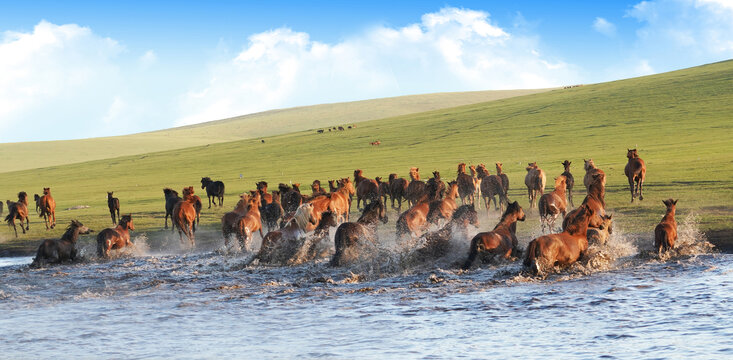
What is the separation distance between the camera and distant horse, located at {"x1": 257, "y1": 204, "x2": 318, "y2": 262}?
53.0 feet

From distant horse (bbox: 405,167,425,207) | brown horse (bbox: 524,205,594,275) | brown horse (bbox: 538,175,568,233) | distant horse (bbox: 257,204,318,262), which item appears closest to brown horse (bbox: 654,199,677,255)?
brown horse (bbox: 524,205,594,275)

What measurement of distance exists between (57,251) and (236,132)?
125113 mm

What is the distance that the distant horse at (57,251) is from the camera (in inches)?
692

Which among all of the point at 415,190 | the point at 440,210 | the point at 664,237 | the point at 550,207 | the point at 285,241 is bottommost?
the point at 664,237

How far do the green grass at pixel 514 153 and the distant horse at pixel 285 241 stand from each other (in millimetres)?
8217

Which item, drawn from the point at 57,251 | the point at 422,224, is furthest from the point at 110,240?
the point at 422,224

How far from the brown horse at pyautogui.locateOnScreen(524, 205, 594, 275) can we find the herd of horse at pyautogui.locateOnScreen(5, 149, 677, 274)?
2 centimetres

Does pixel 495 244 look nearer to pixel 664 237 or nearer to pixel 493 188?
pixel 664 237

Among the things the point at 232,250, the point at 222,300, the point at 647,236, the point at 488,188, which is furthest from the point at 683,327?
the point at 488,188

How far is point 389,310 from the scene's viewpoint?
10.6m

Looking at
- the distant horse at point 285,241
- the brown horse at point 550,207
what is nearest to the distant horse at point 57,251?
the distant horse at point 285,241

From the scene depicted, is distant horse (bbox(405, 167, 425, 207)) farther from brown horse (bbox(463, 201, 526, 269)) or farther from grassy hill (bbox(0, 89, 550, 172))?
grassy hill (bbox(0, 89, 550, 172))

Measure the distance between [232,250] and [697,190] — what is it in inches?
601

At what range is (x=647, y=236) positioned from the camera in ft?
56.3
